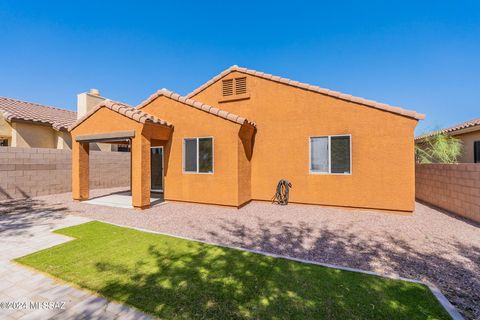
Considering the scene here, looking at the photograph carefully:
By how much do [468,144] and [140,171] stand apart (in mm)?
17789

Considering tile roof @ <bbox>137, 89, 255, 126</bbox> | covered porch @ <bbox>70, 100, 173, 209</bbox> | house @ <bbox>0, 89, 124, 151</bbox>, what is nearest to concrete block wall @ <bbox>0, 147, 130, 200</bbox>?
house @ <bbox>0, 89, 124, 151</bbox>

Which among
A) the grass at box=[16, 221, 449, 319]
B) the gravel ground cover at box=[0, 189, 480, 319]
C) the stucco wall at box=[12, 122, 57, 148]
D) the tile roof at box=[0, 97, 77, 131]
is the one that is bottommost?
the gravel ground cover at box=[0, 189, 480, 319]

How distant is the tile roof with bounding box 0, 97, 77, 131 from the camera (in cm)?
1370

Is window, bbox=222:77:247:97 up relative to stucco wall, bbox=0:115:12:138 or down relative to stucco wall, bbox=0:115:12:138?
up

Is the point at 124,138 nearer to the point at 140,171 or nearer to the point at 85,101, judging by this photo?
the point at 140,171

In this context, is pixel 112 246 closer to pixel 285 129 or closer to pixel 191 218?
pixel 191 218

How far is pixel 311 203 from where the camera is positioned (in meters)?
9.70

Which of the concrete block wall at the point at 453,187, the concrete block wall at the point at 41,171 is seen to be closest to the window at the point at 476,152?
the concrete block wall at the point at 453,187

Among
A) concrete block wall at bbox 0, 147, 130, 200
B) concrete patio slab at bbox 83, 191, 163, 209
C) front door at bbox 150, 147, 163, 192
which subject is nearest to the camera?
concrete patio slab at bbox 83, 191, 163, 209

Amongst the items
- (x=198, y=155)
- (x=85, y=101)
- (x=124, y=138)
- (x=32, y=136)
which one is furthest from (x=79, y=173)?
(x=85, y=101)

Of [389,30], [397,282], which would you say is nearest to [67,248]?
[397,282]

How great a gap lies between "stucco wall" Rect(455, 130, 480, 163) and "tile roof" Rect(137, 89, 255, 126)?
12665 millimetres

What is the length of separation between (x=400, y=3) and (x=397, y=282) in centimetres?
1292

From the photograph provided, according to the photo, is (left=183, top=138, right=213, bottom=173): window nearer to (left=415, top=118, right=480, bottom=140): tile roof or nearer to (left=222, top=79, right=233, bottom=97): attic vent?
(left=222, top=79, right=233, bottom=97): attic vent
